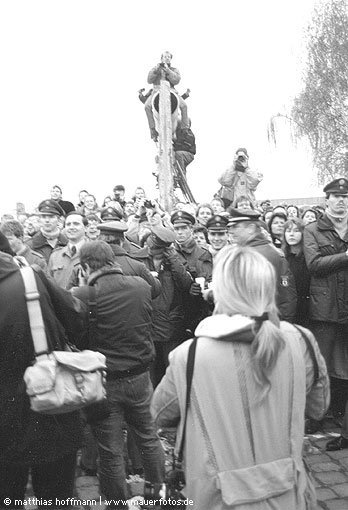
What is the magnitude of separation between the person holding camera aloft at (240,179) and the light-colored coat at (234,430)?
9.63 metres

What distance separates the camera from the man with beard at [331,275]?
529 cm

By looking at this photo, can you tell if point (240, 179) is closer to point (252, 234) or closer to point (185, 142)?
point (185, 142)

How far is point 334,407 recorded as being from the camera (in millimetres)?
5754

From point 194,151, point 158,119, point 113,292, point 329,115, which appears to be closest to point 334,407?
point 113,292

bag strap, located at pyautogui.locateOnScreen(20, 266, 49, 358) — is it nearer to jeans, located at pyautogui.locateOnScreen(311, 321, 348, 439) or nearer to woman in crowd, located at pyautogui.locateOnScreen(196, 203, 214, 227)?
jeans, located at pyautogui.locateOnScreen(311, 321, 348, 439)

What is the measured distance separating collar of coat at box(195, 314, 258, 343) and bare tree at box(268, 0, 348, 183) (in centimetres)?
3141

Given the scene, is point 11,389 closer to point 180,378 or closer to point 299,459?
point 180,378

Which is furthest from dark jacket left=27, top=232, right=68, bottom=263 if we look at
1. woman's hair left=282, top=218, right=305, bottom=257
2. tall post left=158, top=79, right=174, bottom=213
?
tall post left=158, top=79, right=174, bottom=213

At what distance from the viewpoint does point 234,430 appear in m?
2.11

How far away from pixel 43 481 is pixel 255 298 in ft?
4.64

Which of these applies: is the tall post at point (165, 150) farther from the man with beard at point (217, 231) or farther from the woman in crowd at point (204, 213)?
the man with beard at point (217, 231)

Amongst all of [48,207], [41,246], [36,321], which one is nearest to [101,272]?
[36,321]

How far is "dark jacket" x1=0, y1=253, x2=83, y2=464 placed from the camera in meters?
2.59

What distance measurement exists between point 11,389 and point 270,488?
→ 119 centimetres
